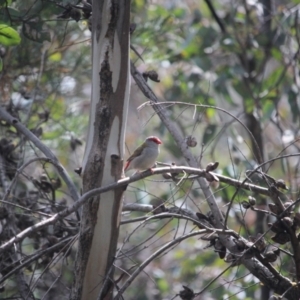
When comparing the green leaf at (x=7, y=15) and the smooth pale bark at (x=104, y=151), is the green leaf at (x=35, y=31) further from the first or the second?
the smooth pale bark at (x=104, y=151)

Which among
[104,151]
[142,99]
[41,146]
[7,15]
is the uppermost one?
[142,99]

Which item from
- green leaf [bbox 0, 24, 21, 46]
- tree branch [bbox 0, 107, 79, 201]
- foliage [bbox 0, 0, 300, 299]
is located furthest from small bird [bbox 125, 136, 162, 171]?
green leaf [bbox 0, 24, 21, 46]

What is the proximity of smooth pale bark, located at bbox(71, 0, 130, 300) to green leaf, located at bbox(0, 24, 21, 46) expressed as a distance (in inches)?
18.7

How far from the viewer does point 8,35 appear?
10.3 ft

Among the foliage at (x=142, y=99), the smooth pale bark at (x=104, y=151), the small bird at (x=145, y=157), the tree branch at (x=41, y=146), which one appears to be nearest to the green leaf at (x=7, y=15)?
the foliage at (x=142, y=99)

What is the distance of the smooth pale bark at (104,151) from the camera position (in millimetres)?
2756

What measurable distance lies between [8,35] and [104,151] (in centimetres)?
76

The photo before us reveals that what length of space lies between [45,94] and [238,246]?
2.18 metres

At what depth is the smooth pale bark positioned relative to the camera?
9.04ft

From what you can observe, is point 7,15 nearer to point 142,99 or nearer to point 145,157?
point 145,157

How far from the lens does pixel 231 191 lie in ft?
15.1

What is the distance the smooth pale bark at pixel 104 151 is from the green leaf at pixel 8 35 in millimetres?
476

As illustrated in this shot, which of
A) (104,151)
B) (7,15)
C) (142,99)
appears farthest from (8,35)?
(142,99)

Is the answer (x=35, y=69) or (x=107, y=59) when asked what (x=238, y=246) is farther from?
(x=35, y=69)
